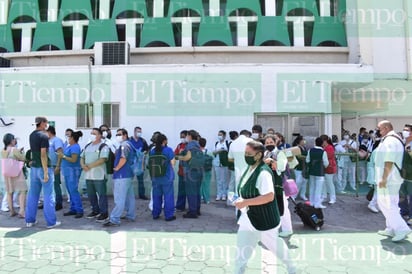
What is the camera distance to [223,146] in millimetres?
7859

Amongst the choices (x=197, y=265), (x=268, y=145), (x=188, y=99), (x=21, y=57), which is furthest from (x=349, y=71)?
(x=21, y=57)

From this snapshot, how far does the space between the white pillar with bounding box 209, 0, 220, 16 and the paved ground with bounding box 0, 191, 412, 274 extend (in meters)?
8.30

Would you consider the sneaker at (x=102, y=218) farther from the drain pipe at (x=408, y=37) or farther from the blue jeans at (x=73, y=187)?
the drain pipe at (x=408, y=37)

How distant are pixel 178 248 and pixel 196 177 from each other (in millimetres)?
1993

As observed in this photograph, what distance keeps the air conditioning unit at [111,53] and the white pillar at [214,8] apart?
3.58 meters

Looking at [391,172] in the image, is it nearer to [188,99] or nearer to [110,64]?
[188,99]

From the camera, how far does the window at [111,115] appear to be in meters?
9.29

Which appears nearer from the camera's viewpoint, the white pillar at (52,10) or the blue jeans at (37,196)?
the blue jeans at (37,196)

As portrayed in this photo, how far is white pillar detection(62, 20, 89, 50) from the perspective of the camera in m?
11.8

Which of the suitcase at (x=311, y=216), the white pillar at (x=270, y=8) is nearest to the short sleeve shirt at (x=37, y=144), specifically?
the suitcase at (x=311, y=216)

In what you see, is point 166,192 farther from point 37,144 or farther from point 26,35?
point 26,35

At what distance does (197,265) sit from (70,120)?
7.17 metres

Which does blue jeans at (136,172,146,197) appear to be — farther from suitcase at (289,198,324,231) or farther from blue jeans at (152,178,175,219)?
suitcase at (289,198,324,231)

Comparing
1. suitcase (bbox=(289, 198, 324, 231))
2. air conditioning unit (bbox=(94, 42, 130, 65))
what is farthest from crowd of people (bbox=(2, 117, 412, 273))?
air conditioning unit (bbox=(94, 42, 130, 65))
